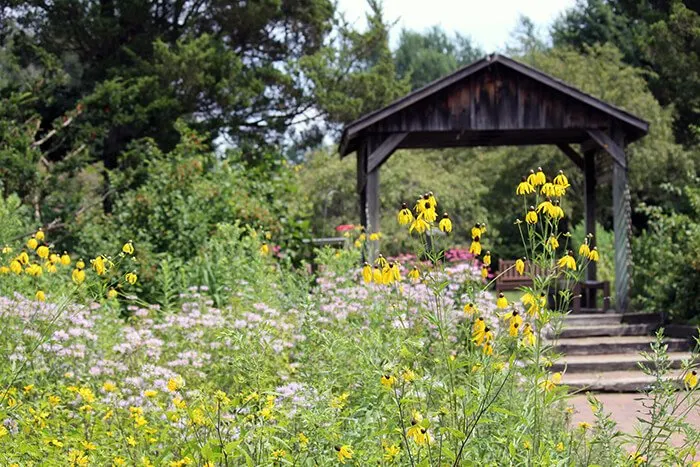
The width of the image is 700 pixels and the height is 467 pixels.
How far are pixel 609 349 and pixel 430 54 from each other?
38.6 m

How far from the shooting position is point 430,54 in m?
47.3

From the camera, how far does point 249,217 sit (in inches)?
463

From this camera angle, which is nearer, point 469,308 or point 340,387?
point 469,308

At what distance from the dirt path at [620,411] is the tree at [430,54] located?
114 ft

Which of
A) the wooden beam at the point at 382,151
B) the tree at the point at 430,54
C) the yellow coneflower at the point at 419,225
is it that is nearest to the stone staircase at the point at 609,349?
the wooden beam at the point at 382,151

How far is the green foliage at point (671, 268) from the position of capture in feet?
35.0

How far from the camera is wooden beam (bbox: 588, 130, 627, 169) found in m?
11.8

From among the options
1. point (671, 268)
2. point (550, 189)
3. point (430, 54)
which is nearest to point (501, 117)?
point (671, 268)

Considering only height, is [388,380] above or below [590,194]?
below

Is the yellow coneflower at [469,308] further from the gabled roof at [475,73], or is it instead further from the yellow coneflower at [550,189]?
the gabled roof at [475,73]

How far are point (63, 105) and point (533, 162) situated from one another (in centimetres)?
1092

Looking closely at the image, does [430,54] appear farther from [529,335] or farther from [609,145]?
[529,335]

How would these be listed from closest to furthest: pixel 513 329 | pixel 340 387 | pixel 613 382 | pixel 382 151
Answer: pixel 513 329 → pixel 340 387 → pixel 613 382 → pixel 382 151

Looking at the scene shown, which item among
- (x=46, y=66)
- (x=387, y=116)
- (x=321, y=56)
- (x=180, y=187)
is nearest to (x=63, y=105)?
(x=46, y=66)
